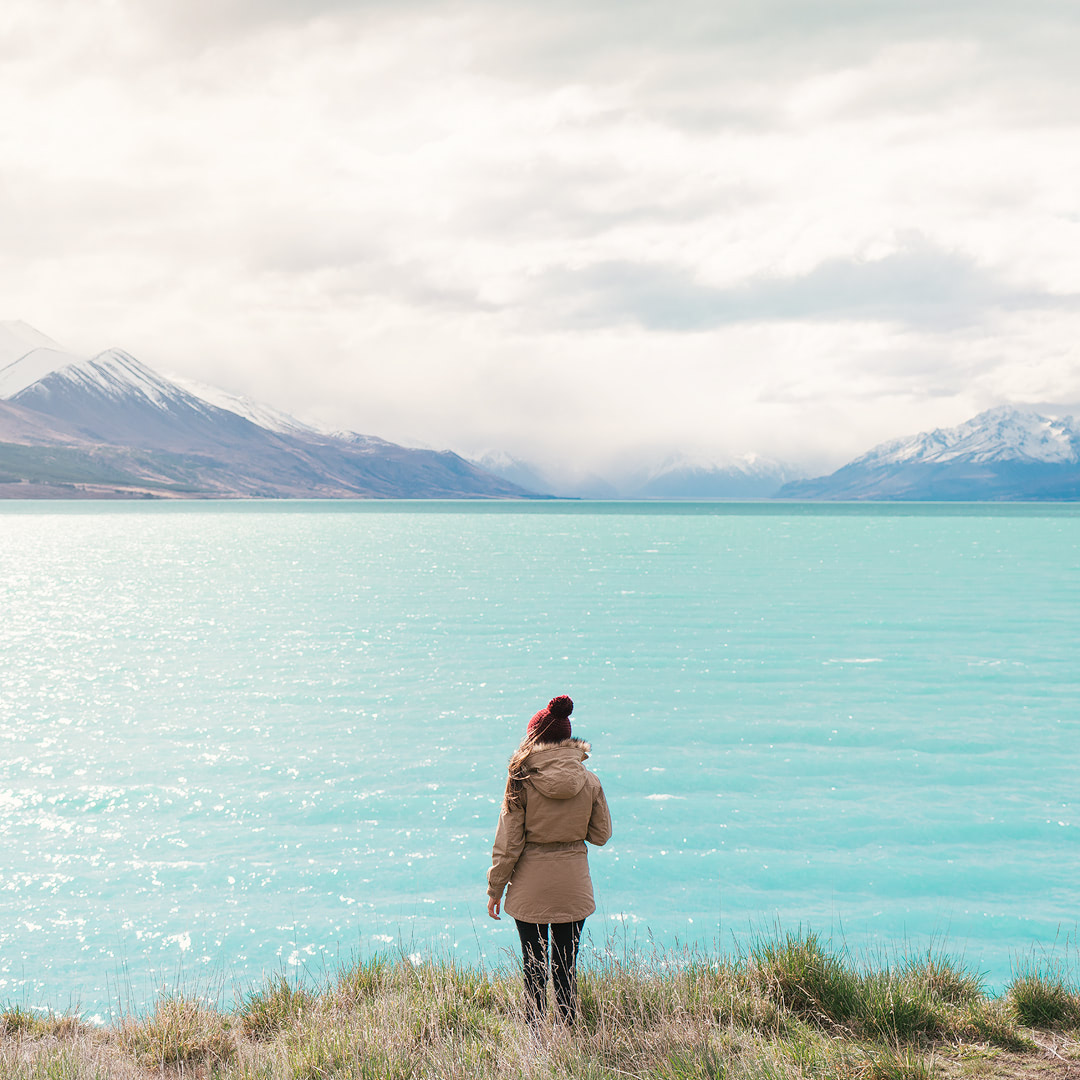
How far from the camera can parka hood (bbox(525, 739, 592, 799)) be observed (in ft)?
20.3

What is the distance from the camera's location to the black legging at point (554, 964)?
643 cm

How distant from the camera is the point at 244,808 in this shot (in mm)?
16641

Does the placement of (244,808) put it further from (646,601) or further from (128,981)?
(646,601)

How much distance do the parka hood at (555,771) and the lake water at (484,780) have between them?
3664mm

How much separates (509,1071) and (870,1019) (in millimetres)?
3094

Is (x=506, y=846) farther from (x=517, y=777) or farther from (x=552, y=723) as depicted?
(x=552, y=723)

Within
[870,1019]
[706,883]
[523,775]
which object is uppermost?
[523,775]

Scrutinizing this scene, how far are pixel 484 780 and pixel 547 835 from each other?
40.6 feet

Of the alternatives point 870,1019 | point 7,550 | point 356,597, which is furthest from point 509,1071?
point 7,550

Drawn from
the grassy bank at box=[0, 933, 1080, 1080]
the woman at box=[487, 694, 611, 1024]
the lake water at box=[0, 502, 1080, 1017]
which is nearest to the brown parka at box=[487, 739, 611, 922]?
the woman at box=[487, 694, 611, 1024]

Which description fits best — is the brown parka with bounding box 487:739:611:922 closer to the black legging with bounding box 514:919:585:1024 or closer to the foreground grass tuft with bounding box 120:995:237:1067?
the black legging with bounding box 514:919:585:1024

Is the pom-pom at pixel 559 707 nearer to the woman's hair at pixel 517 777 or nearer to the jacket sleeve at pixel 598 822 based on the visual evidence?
the woman's hair at pixel 517 777

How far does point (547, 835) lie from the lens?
6316 mm

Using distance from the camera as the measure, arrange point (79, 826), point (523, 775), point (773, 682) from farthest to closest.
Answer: point (773, 682) → point (79, 826) → point (523, 775)
